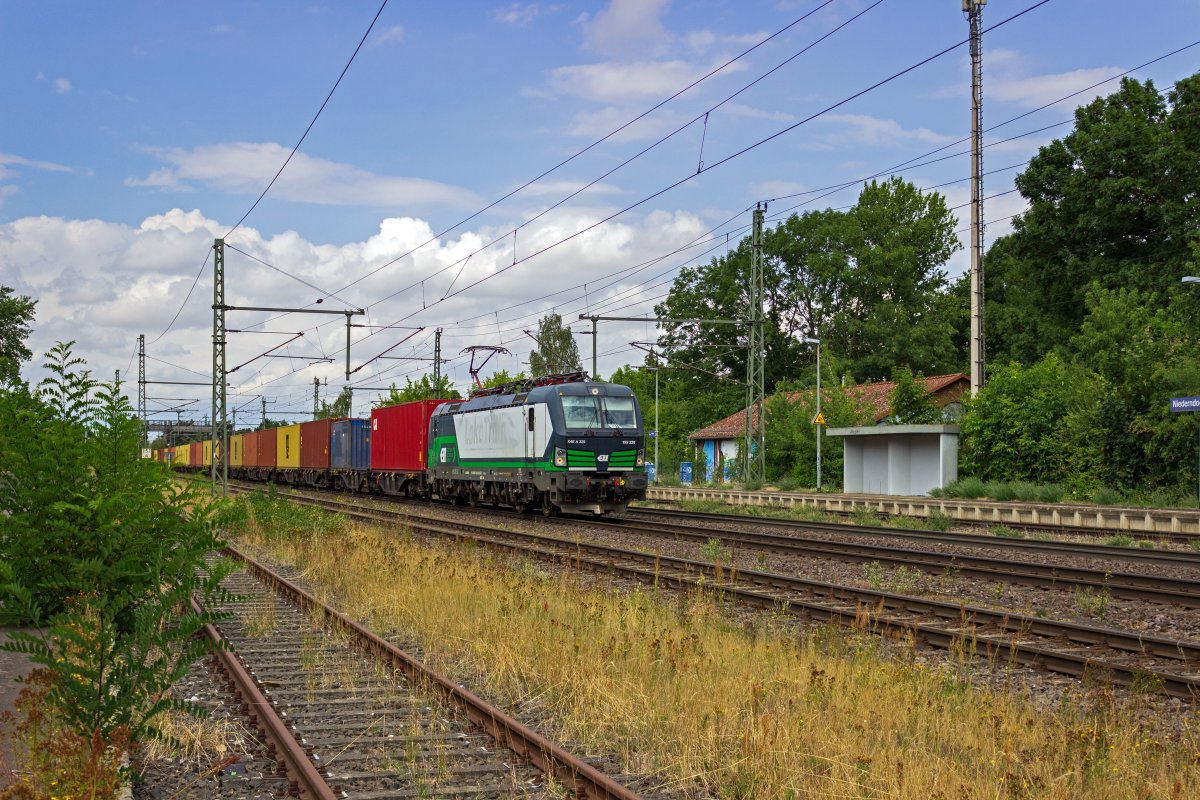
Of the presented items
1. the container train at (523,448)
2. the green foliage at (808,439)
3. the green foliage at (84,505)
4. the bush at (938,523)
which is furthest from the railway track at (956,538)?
the green foliage at (808,439)

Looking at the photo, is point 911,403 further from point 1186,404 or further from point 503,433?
point 503,433

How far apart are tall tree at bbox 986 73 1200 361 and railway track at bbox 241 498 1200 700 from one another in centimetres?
3267

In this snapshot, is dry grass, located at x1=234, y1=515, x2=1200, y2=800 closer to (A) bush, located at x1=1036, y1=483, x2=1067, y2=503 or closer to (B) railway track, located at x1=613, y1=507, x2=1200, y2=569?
(B) railway track, located at x1=613, y1=507, x2=1200, y2=569

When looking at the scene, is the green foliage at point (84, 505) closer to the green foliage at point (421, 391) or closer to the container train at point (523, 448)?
the container train at point (523, 448)

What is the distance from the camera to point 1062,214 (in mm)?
48188

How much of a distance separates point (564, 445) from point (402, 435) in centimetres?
1369

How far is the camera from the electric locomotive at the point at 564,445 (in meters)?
25.1

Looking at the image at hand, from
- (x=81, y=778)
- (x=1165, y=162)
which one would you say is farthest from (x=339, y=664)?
(x=1165, y=162)

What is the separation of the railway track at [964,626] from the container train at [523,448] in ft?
28.2

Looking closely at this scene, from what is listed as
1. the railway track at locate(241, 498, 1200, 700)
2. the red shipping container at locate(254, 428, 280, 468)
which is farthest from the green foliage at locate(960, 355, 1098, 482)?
the red shipping container at locate(254, 428, 280, 468)

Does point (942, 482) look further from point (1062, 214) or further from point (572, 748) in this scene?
point (572, 748)

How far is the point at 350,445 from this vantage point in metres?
44.4

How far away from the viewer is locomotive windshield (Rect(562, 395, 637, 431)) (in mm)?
25234

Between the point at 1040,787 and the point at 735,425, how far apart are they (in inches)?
2067
